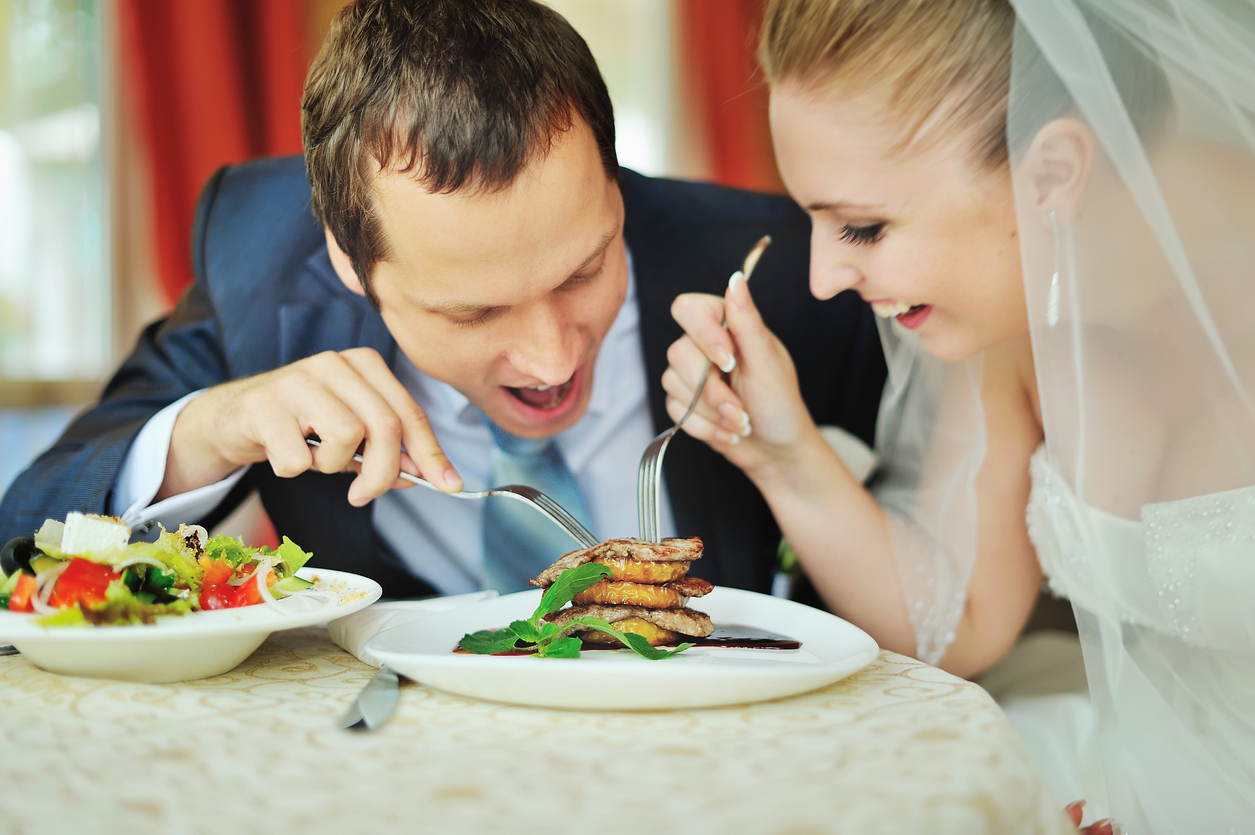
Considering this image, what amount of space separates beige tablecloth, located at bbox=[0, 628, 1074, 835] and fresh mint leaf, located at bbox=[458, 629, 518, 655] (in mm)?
73

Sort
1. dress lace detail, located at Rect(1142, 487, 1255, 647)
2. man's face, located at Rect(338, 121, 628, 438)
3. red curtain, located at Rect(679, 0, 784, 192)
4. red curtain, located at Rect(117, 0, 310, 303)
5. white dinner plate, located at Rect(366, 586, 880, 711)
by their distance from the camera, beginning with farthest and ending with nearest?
red curtain, located at Rect(679, 0, 784, 192) → red curtain, located at Rect(117, 0, 310, 303) → man's face, located at Rect(338, 121, 628, 438) → dress lace detail, located at Rect(1142, 487, 1255, 647) → white dinner plate, located at Rect(366, 586, 880, 711)

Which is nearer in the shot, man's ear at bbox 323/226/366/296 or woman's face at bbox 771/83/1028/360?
woman's face at bbox 771/83/1028/360

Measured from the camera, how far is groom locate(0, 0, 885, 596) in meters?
1.14

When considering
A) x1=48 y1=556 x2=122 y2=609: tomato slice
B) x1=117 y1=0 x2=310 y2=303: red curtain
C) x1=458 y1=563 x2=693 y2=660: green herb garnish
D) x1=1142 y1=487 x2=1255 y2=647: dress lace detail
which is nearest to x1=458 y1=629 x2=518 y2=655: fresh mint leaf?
x1=458 y1=563 x2=693 y2=660: green herb garnish

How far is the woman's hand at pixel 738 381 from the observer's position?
128 cm

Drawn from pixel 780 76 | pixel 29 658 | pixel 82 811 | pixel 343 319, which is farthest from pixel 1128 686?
pixel 343 319

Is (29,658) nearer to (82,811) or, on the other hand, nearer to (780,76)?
(82,811)

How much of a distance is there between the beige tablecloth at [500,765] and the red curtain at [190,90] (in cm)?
284

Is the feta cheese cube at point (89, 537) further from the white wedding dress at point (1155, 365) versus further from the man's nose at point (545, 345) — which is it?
the white wedding dress at point (1155, 365)

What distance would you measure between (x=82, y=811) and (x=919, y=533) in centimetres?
→ 119

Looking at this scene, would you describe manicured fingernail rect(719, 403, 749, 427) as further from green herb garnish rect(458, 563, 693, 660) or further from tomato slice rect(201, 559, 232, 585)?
A: tomato slice rect(201, 559, 232, 585)

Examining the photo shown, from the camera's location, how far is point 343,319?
1594 millimetres

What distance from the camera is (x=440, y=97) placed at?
3.73 ft

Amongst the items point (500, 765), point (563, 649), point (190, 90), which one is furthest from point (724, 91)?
point (500, 765)
